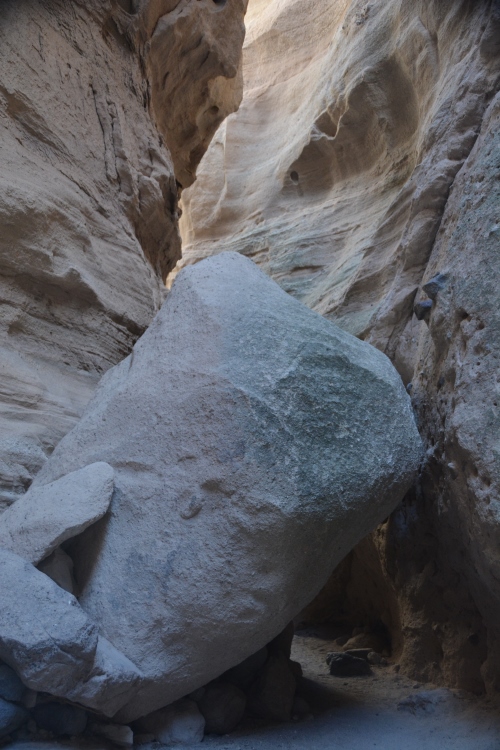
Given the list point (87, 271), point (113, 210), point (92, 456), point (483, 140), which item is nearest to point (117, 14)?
point (113, 210)

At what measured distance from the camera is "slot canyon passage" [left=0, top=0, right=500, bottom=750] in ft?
9.52

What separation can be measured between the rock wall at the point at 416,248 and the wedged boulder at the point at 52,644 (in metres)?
1.78

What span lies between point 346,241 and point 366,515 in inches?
205

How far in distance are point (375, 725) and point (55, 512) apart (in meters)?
2.09

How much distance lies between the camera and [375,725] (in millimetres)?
3580

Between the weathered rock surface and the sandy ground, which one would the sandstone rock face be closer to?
the weathered rock surface

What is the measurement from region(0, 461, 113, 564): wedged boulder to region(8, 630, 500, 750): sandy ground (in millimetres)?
763

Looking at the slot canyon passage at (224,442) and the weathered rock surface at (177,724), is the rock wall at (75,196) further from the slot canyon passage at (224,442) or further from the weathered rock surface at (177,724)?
the weathered rock surface at (177,724)

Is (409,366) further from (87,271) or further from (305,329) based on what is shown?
(87,271)

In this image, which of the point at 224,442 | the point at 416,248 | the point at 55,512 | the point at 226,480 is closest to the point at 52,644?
the point at 55,512

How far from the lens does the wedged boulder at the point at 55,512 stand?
284cm

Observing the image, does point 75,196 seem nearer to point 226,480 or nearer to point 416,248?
point 416,248

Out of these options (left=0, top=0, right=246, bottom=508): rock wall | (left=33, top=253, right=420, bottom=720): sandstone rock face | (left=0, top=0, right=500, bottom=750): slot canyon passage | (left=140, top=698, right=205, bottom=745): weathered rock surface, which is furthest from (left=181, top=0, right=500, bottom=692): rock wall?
(left=0, top=0, right=246, bottom=508): rock wall

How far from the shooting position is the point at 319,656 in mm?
5375
